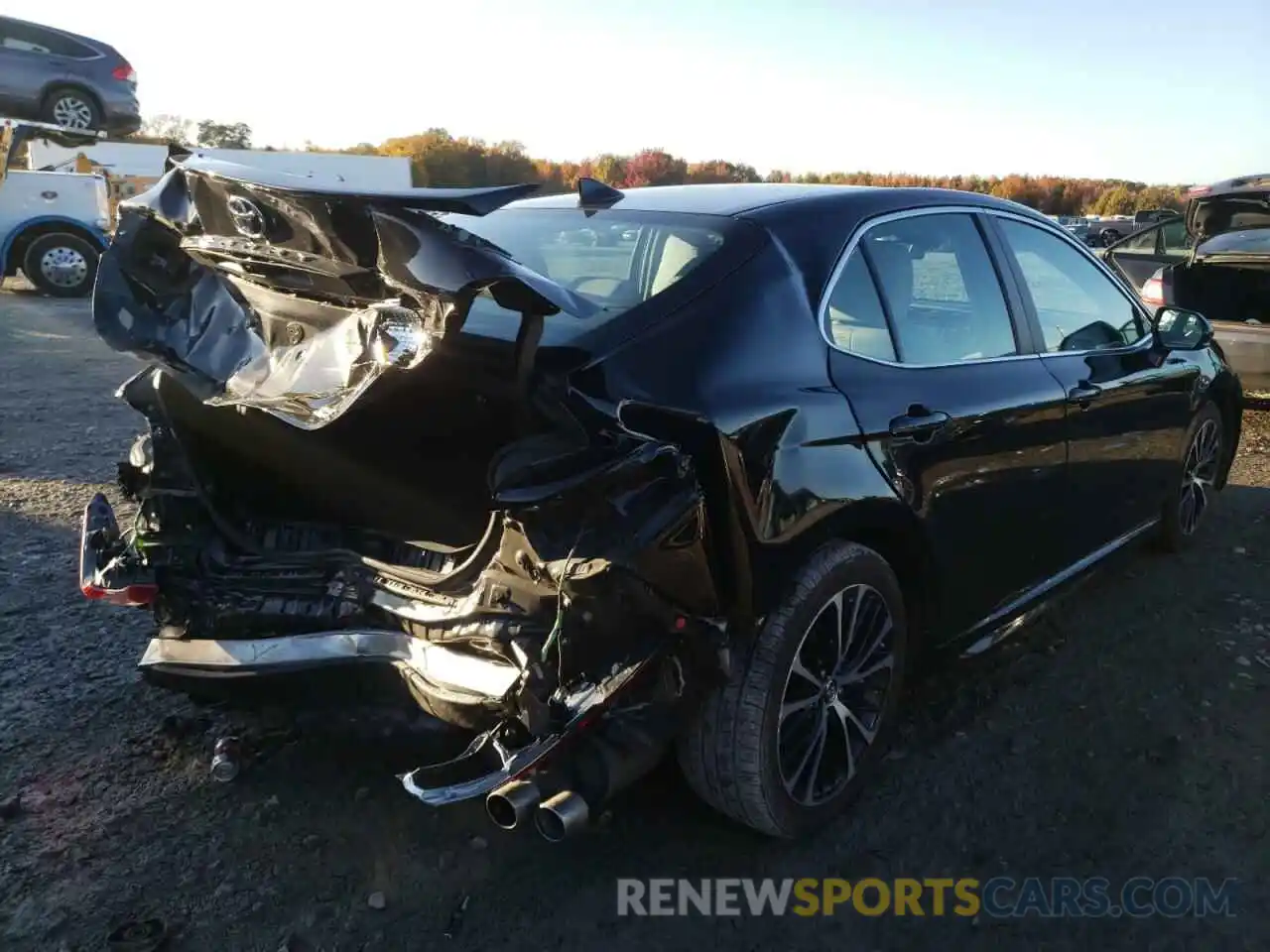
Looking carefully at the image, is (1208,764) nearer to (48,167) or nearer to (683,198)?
(683,198)

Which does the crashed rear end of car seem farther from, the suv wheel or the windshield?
the suv wheel

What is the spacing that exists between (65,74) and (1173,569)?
15.1m

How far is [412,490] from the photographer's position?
2.52 m

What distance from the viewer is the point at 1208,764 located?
3.00 metres

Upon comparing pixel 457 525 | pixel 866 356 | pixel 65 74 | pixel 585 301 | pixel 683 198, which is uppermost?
pixel 65 74

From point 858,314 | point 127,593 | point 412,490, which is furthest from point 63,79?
point 858,314

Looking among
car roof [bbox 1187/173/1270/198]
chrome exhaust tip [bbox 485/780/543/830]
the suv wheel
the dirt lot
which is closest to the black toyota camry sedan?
chrome exhaust tip [bbox 485/780/543/830]

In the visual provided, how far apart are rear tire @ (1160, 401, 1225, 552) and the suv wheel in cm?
1477

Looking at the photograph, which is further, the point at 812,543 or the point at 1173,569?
the point at 1173,569

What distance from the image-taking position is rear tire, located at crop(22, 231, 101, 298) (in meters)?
13.2

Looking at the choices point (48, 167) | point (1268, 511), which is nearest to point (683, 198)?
point (1268, 511)

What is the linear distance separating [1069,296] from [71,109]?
14697 millimetres

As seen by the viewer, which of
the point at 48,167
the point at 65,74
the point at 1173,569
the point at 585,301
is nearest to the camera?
the point at 585,301

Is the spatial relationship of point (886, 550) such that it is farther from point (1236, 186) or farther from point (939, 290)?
point (1236, 186)
